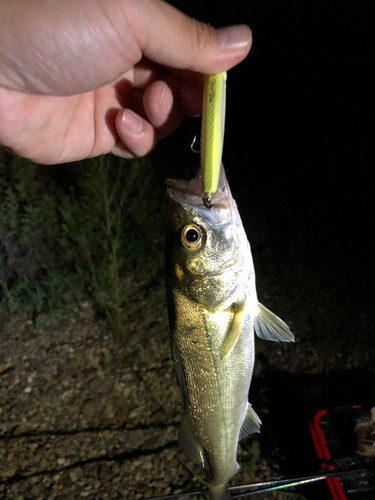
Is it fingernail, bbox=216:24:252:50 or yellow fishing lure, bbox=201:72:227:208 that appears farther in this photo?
fingernail, bbox=216:24:252:50

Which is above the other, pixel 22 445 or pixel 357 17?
pixel 357 17

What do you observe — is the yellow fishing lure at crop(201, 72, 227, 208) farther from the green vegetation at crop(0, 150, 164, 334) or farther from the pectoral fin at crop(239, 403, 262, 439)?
the green vegetation at crop(0, 150, 164, 334)

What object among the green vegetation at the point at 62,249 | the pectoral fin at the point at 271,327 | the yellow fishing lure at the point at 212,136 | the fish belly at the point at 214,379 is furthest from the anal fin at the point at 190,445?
the green vegetation at the point at 62,249

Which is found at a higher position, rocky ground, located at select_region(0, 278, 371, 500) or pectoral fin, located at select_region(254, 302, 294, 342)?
pectoral fin, located at select_region(254, 302, 294, 342)

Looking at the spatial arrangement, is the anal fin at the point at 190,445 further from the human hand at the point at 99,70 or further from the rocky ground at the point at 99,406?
the human hand at the point at 99,70

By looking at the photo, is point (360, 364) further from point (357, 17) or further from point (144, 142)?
point (357, 17)

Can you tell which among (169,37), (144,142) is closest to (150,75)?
(144,142)

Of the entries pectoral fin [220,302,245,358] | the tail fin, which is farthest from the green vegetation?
pectoral fin [220,302,245,358]
